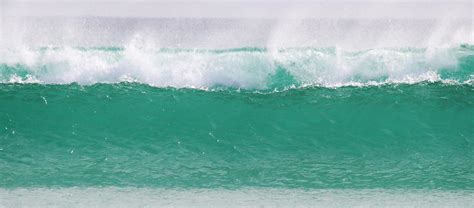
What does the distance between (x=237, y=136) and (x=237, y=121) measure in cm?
39

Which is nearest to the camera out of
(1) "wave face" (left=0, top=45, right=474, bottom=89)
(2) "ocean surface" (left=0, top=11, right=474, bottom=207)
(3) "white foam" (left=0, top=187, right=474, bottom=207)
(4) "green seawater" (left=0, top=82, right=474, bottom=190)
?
(3) "white foam" (left=0, top=187, right=474, bottom=207)

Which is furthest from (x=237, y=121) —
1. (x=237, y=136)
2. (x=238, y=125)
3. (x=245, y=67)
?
(x=245, y=67)

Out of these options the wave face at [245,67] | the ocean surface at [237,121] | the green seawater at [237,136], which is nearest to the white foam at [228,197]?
the ocean surface at [237,121]

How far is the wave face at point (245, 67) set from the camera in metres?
10.6

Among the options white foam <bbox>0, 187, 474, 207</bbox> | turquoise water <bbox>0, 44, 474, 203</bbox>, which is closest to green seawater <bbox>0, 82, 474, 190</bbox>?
turquoise water <bbox>0, 44, 474, 203</bbox>

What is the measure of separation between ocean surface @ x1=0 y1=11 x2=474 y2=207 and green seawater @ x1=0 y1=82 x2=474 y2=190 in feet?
0.08

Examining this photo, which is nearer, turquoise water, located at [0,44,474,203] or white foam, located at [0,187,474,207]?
white foam, located at [0,187,474,207]

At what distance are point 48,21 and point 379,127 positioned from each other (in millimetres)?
6557

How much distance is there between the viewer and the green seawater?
822 cm

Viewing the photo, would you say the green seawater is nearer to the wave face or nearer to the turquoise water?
the turquoise water

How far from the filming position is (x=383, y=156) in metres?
8.88

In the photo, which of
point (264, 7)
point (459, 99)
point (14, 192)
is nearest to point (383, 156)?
point (459, 99)

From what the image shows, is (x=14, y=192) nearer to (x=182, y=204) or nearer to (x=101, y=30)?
(x=182, y=204)

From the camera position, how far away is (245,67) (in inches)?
422
